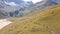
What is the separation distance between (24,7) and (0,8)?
508 cm

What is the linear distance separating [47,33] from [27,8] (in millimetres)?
13959

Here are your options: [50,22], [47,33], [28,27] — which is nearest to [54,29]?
[47,33]

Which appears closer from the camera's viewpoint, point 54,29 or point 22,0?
point 54,29

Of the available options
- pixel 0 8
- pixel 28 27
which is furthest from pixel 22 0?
pixel 28 27

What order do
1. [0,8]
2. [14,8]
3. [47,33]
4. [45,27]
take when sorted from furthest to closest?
[0,8]
[14,8]
[45,27]
[47,33]

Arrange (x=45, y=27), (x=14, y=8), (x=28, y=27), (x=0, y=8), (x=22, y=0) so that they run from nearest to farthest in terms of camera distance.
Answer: (x=45, y=27)
(x=28, y=27)
(x=22, y=0)
(x=14, y=8)
(x=0, y=8)

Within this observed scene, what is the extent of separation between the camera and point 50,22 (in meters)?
6.29

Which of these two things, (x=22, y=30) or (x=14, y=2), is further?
(x=14, y=2)

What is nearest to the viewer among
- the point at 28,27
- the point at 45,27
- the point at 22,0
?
the point at 45,27

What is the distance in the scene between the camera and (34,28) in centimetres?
600

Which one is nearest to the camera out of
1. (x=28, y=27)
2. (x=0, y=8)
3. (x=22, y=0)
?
(x=28, y=27)

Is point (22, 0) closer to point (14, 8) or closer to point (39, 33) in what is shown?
point (14, 8)

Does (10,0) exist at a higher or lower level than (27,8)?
higher

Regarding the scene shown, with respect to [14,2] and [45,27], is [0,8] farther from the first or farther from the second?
[45,27]
